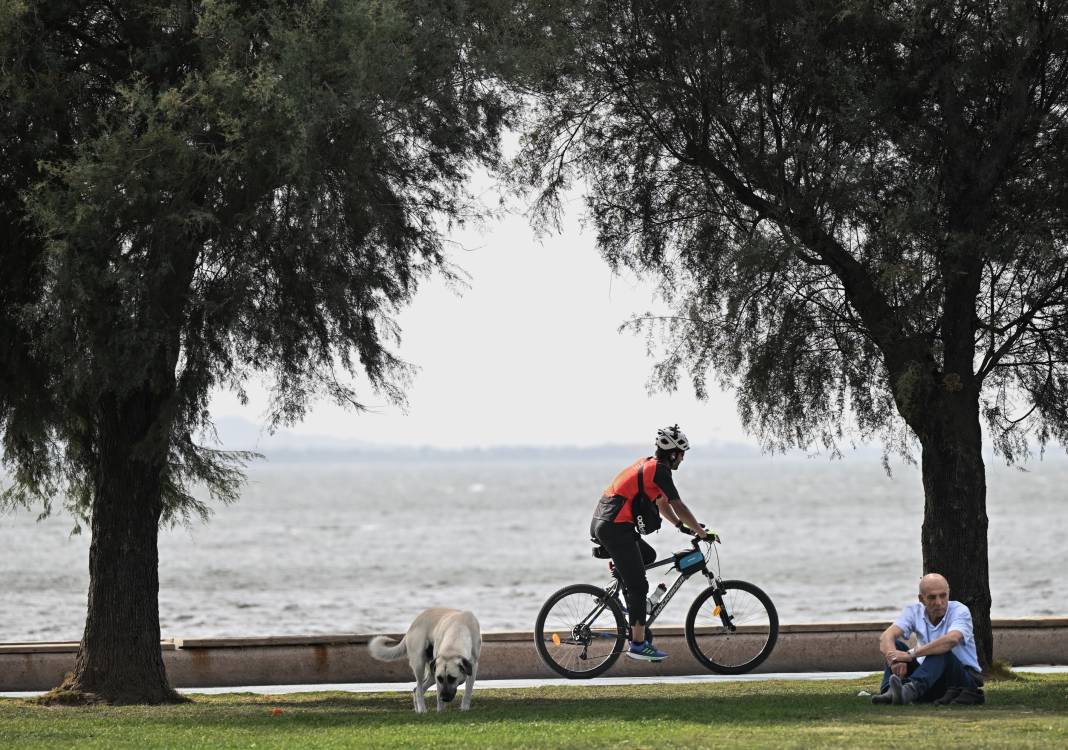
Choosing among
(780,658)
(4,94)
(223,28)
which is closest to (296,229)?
(223,28)

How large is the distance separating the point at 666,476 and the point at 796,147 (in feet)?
9.92

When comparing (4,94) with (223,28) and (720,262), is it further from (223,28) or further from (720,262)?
(720,262)

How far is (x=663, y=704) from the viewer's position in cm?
1102

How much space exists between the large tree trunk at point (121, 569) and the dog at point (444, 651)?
9.88 feet

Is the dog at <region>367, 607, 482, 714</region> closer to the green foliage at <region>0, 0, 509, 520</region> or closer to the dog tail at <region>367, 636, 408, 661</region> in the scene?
the dog tail at <region>367, 636, 408, 661</region>

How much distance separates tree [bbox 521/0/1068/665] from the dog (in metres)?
3.74

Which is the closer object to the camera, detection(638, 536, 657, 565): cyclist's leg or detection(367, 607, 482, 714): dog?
detection(367, 607, 482, 714): dog

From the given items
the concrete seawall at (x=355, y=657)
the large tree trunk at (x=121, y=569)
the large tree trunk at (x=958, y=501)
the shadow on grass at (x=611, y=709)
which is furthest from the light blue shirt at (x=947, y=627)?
the large tree trunk at (x=121, y=569)

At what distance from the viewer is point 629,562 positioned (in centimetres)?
1203

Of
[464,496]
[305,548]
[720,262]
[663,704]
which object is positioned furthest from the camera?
[464,496]

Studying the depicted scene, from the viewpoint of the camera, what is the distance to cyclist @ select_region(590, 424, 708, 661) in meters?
12.0

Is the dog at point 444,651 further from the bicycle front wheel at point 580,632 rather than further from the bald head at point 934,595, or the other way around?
the bald head at point 934,595

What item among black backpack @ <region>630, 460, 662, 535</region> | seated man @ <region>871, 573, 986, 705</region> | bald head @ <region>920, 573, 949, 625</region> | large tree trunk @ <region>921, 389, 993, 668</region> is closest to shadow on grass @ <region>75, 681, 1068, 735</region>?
seated man @ <region>871, 573, 986, 705</region>

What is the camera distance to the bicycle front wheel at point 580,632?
12.4 metres
